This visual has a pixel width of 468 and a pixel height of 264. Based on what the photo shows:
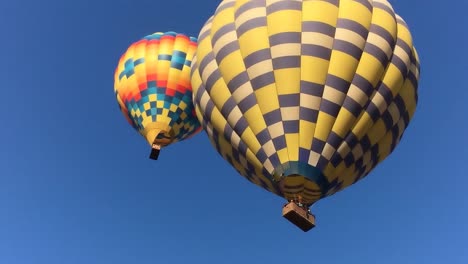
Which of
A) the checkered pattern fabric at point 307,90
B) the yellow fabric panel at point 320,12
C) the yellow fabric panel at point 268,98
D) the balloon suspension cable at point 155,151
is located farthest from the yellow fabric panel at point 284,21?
the balloon suspension cable at point 155,151

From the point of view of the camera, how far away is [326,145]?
9555mm

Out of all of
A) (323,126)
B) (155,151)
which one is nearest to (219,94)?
(323,126)

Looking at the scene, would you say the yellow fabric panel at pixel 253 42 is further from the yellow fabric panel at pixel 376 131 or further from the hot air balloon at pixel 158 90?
the hot air balloon at pixel 158 90

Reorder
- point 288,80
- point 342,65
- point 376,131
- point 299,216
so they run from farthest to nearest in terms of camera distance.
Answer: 1. point 376,131
2. point 342,65
3. point 288,80
4. point 299,216

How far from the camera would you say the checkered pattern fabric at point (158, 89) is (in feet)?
50.0

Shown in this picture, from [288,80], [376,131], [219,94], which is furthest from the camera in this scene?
[219,94]

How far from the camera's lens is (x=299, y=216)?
31.4 ft

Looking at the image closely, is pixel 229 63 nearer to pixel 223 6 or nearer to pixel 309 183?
pixel 223 6

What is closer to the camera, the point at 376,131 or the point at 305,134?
the point at 305,134

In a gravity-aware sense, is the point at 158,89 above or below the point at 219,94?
above

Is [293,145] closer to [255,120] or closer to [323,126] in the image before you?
[323,126]

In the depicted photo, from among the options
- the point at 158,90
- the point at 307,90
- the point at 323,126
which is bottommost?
the point at 323,126

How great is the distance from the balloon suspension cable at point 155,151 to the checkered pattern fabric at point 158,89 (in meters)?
0.14

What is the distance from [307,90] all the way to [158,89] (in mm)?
6528
